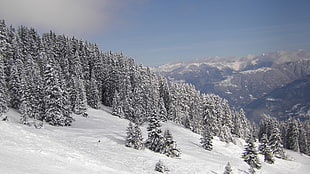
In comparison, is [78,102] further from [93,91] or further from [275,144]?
[275,144]

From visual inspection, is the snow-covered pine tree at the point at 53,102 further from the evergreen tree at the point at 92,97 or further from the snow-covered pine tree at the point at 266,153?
the snow-covered pine tree at the point at 266,153

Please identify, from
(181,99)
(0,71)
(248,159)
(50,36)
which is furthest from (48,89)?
(50,36)

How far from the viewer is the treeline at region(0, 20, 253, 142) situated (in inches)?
1585

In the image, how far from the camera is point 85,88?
224ft

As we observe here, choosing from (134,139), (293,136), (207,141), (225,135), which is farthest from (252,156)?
(293,136)

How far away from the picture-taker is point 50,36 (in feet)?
272

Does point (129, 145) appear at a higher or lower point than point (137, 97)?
lower

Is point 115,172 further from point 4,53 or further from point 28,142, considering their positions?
point 4,53

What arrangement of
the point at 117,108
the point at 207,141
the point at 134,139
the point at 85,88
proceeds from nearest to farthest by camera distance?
the point at 134,139 → the point at 207,141 → the point at 117,108 → the point at 85,88

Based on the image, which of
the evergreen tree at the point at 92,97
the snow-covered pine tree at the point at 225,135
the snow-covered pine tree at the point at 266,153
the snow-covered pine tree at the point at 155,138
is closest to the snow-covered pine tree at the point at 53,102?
the snow-covered pine tree at the point at 155,138

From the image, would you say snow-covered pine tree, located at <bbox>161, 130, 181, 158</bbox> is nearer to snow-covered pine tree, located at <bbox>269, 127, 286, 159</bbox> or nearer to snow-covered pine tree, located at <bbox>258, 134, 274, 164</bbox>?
snow-covered pine tree, located at <bbox>258, 134, 274, 164</bbox>

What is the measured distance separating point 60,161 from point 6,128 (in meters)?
8.80

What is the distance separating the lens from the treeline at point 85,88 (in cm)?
4025

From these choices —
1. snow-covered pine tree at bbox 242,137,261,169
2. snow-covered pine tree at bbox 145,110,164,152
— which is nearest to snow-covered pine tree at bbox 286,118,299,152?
snow-covered pine tree at bbox 242,137,261,169
